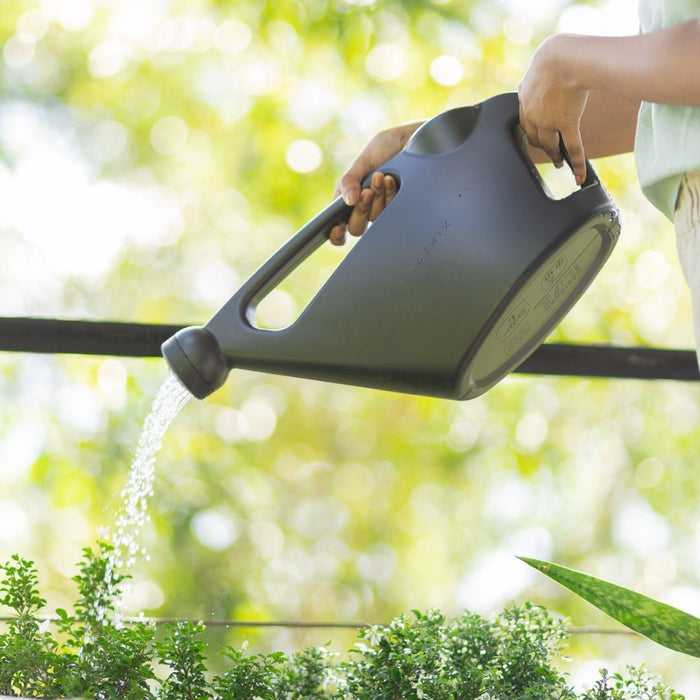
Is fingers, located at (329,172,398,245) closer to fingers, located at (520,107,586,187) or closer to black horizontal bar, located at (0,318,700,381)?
fingers, located at (520,107,586,187)

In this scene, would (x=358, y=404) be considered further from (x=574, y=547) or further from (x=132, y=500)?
(x=132, y=500)

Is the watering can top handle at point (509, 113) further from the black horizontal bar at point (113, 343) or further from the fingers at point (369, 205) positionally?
the black horizontal bar at point (113, 343)

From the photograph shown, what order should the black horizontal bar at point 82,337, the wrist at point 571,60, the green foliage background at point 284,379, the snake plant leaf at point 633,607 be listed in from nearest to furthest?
the wrist at point 571,60 → the snake plant leaf at point 633,607 → the black horizontal bar at point 82,337 → the green foliage background at point 284,379

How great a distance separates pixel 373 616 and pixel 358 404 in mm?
788

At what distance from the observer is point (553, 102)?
0.70 m

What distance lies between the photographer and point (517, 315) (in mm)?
790

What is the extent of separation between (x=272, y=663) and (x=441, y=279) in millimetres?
482

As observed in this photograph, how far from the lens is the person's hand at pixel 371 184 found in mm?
841

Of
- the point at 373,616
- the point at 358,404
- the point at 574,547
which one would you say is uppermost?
the point at 358,404

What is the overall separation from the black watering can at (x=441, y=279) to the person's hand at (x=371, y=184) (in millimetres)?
29

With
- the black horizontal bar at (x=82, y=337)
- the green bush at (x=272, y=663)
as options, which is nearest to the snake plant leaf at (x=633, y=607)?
the green bush at (x=272, y=663)

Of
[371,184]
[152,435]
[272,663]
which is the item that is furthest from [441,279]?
[272,663]

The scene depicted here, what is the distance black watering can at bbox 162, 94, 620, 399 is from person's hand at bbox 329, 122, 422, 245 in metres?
0.03

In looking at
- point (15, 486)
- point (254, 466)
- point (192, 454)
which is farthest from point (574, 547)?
point (15, 486)
